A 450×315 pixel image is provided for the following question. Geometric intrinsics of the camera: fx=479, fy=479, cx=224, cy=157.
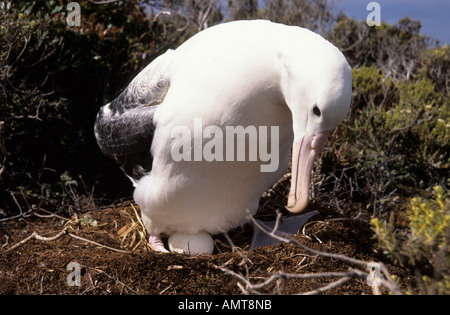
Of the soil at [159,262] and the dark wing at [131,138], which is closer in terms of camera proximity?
the soil at [159,262]

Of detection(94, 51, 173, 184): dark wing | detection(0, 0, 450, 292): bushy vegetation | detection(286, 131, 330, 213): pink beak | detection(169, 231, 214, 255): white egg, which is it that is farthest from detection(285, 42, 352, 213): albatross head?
detection(0, 0, 450, 292): bushy vegetation

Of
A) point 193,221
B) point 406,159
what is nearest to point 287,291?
point 193,221

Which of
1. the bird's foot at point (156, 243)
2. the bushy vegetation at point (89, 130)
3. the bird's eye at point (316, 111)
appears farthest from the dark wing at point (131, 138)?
the bird's eye at point (316, 111)

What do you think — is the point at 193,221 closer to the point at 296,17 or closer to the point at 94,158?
the point at 94,158

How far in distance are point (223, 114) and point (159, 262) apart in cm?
84

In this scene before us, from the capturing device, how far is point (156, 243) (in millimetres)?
3014

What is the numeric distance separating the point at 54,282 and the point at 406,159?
306 cm

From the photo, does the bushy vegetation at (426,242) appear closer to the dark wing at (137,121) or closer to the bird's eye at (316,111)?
the bird's eye at (316,111)

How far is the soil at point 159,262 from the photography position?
7.79 feet

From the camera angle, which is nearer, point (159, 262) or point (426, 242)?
point (426, 242)

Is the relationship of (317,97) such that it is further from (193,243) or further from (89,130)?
(89,130)

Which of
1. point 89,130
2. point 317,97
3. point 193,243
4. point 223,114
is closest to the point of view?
point 317,97

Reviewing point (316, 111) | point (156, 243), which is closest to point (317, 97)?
point (316, 111)
